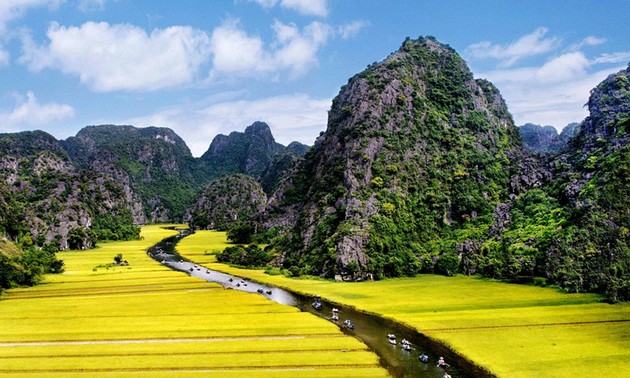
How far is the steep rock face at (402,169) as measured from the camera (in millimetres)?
110812

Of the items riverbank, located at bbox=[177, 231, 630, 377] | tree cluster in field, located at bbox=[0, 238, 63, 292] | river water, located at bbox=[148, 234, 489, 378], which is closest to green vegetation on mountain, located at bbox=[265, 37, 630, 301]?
riverbank, located at bbox=[177, 231, 630, 377]

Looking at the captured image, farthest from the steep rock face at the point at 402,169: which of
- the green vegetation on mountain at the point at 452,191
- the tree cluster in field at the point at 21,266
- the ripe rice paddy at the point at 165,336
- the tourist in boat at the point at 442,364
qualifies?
the tree cluster in field at the point at 21,266

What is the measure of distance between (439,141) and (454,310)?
87.5m

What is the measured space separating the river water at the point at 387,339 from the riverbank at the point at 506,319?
188cm

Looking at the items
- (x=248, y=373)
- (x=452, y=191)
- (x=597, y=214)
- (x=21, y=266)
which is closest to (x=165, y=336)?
(x=248, y=373)

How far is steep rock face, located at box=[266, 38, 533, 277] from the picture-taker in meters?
111

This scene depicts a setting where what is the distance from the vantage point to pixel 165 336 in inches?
2319

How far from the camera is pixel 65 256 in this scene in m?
155

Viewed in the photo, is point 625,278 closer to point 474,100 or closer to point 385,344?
point 385,344

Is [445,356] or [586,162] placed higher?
[586,162]

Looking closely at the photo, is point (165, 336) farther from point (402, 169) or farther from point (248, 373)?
point (402, 169)

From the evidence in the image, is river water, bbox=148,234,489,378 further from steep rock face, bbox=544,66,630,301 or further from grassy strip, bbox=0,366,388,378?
steep rock face, bbox=544,66,630,301

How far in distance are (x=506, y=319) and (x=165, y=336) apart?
46269mm

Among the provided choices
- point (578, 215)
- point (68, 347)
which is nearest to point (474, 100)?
point (578, 215)
